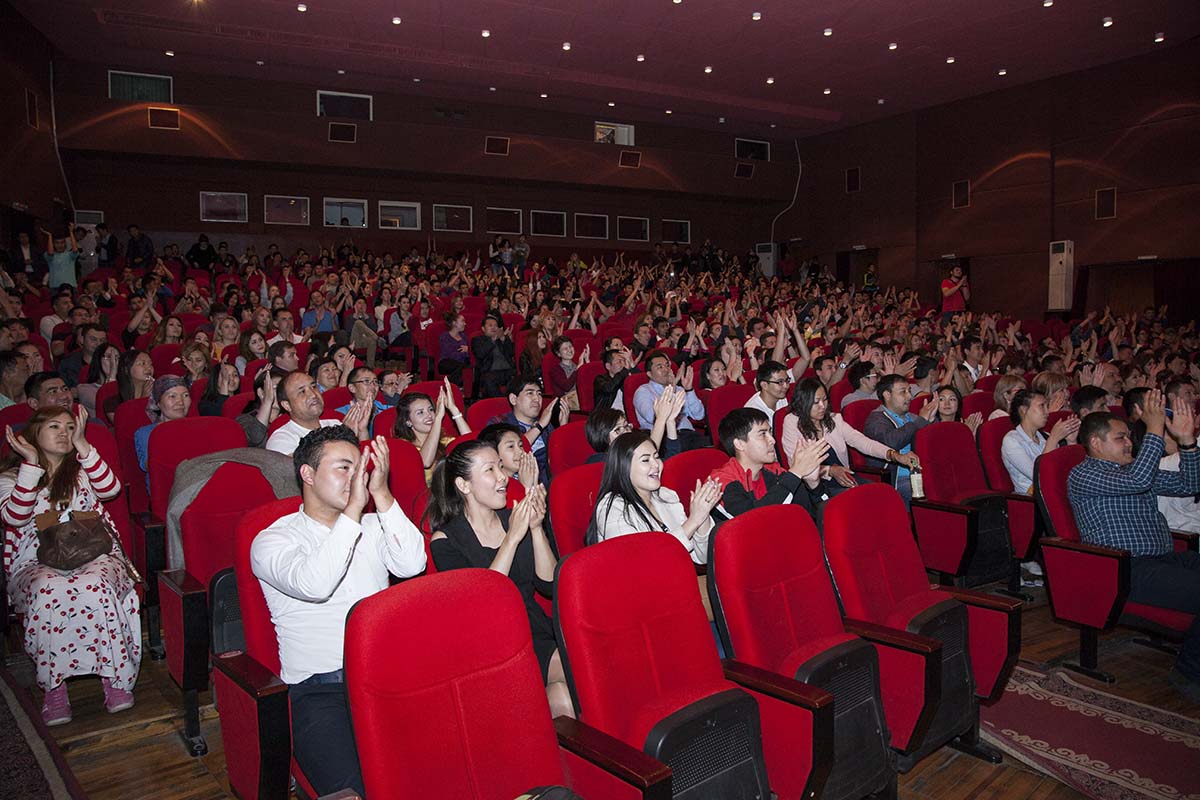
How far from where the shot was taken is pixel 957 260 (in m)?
15.7

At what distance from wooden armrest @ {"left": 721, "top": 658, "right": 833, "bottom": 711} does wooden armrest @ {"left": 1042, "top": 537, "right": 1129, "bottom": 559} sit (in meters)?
1.89

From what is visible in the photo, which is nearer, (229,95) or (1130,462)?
(1130,462)

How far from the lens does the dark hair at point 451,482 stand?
2.48 metres

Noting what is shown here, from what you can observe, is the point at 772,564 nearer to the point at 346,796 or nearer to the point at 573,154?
the point at 346,796

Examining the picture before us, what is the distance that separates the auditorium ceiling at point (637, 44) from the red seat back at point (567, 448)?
8085mm

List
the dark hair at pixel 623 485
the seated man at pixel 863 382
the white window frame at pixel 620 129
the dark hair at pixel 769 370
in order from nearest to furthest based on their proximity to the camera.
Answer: the dark hair at pixel 623 485, the dark hair at pixel 769 370, the seated man at pixel 863 382, the white window frame at pixel 620 129

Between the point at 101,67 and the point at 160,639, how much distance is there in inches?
532

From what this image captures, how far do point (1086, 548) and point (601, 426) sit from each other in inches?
78.9

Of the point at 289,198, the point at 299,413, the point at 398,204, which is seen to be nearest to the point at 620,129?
the point at 398,204

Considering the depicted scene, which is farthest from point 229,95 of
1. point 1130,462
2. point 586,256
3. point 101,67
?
point 1130,462

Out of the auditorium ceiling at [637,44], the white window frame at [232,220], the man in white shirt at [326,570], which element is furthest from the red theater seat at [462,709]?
the white window frame at [232,220]

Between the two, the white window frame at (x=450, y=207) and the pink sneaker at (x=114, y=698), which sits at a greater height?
the white window frame at (x=450, y=207)

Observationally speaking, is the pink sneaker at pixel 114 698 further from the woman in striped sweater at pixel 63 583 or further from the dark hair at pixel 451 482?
the dark hair at pixel 451 482

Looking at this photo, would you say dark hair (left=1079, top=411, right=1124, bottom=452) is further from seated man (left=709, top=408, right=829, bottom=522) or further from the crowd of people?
seated man (left=709, top=408, right=829, bottom=522)
